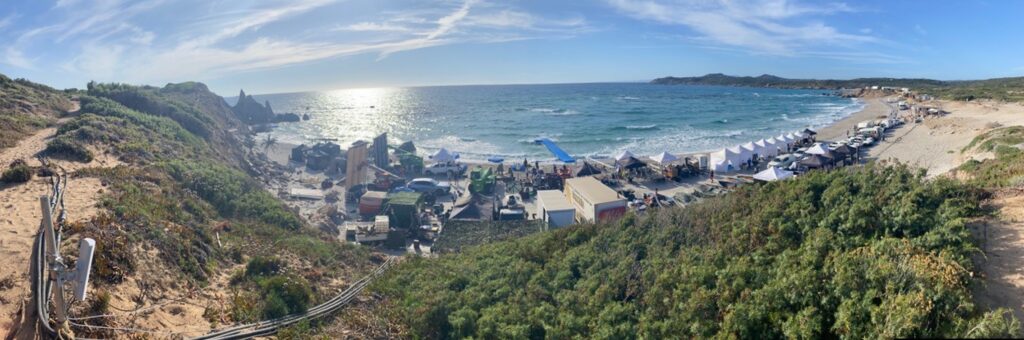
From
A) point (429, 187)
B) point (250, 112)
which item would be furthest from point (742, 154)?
point (250, 112)

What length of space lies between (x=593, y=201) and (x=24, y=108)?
2796cm

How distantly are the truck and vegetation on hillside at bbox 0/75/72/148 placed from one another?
1930cm

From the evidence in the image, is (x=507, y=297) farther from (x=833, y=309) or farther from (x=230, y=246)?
(x=230, y=246)

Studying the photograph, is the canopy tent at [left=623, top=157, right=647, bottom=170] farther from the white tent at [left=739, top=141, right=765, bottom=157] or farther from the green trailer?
the green trailer

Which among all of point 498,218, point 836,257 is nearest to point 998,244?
point 836,257

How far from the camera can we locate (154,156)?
1822cm

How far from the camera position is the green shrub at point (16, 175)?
36.9ft

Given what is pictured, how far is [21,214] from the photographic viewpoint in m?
9.38

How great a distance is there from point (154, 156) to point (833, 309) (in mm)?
21495

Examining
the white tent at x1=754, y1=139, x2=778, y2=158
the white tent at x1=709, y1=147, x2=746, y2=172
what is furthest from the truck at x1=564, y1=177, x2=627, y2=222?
the white tent at x1=754, y1=139, x2=778, y2=158

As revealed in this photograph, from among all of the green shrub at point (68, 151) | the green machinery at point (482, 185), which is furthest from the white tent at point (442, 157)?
the green shrub at point (68, 151)

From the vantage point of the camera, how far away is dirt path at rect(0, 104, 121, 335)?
6525 millimetres

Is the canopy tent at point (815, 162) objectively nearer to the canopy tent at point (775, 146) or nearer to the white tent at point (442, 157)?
the canopy tent at point (775, 146)

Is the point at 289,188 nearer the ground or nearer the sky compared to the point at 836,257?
nearer the ground
